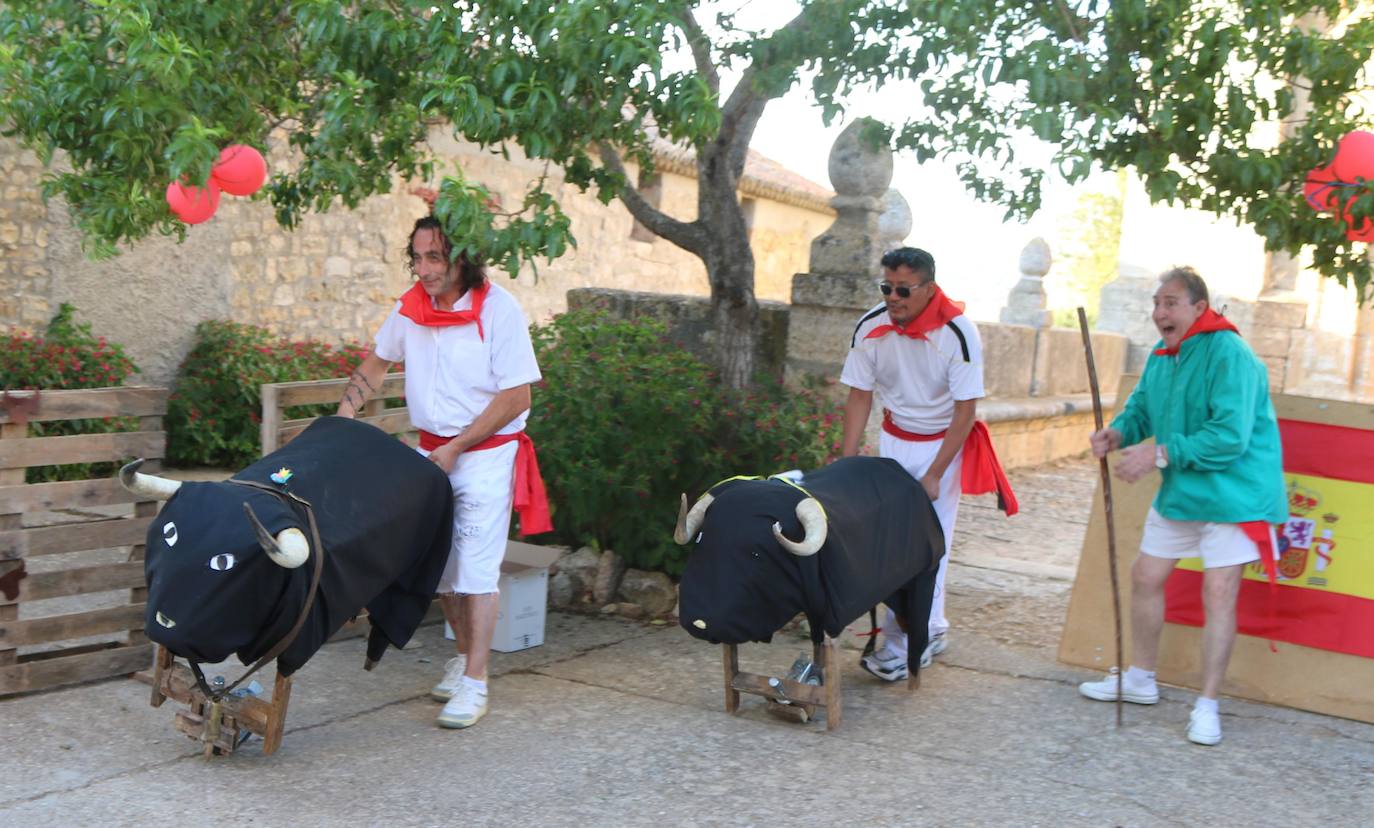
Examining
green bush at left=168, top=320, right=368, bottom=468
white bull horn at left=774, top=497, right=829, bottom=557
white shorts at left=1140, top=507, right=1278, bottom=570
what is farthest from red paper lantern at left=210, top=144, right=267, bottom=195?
green bush at left=168, top=320, right=368, bottom=468

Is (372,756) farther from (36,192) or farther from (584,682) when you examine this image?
(36,192)

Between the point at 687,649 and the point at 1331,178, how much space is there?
3222 mm

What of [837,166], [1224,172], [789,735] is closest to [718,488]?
[789,735]

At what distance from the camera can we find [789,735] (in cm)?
475

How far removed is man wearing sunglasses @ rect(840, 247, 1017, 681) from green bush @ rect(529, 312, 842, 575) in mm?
905

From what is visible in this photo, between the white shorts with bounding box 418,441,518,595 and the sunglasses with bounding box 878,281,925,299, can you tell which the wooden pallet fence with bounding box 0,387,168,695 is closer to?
the white shorts with bounding box 418,441,518,595

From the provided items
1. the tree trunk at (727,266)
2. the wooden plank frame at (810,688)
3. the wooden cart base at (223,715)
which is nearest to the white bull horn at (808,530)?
the wooden plank frame at (810,688)

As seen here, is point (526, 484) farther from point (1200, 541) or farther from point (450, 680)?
point (1200, 541)

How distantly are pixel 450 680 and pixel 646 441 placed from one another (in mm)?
1704

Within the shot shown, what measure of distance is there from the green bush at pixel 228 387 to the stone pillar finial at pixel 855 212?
4.25 meters

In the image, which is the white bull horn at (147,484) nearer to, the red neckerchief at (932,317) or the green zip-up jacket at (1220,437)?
the red neckerchief at (932,317)

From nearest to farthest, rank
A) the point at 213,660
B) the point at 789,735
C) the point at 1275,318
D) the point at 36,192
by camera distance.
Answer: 1. the point at 213,660
2. the point at 789,735
3. the point at 36,192
4. the point at 1275,318

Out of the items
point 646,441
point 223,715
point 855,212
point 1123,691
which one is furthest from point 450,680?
point 855,212

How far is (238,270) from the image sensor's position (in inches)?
429
